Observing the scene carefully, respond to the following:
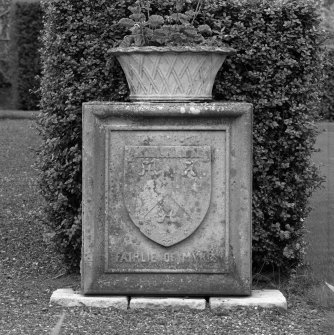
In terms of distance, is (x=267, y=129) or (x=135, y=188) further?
(x=267, y=129)

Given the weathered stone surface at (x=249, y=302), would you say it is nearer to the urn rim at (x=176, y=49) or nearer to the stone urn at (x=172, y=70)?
the stone urn at (x=172, y=70)

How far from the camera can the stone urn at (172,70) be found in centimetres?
471

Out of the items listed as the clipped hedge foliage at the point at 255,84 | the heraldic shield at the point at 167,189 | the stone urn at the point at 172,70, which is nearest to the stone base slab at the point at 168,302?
the heraldic shield at the point at 167,189

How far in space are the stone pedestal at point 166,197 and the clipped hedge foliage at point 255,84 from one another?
2.02 feet

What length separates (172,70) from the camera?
473cm

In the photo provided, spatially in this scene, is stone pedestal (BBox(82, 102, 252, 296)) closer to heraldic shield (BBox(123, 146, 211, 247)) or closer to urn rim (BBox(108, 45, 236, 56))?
heraldic shield (BBox(123, 146, 211, 247))

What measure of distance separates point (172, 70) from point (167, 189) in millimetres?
683

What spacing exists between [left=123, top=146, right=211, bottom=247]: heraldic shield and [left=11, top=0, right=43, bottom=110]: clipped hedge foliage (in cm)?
1601

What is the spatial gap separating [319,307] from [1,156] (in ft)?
26.4

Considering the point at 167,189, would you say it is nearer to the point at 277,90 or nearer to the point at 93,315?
the point at 93,315

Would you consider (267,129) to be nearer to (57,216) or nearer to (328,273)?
(328,273)

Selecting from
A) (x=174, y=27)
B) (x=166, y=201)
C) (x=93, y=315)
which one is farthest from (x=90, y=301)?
(x=174, y=27)

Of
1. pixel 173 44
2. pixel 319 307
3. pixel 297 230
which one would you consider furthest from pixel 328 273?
pixel 173 44

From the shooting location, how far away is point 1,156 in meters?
12.2
